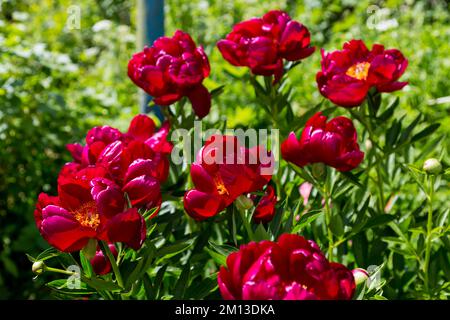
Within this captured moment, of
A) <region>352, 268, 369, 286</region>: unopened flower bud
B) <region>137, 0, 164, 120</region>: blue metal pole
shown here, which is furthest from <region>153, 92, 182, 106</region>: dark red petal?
A: <region>137, 0, 164, 120</region>: blue metal pole

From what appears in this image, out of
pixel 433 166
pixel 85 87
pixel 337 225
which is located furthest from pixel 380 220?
pixel 85 87

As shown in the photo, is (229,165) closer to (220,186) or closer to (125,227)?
(220,186)

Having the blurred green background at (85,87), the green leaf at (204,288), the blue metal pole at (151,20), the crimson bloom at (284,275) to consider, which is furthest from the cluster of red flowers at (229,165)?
the blue metal pole at (151,20)

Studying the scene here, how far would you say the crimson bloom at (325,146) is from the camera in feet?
3.14

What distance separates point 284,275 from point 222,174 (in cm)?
21

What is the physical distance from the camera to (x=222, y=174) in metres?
0.89

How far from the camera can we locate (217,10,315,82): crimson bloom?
115 cm

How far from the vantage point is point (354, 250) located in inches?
47.9

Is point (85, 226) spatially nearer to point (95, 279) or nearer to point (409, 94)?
point (95, 279)

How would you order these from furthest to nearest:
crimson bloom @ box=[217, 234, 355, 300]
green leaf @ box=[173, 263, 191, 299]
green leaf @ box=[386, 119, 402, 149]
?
1. green leaf @ box=[386, 119, 402, 149]
2. green leaf @ box=[173, 263, 191, 299]
3. crimson bloom @ box=[217, 234, 355, 300]

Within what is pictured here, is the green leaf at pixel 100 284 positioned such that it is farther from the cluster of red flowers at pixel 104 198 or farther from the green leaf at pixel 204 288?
the green leaf at pixel 204 288

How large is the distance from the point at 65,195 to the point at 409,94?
2035mm

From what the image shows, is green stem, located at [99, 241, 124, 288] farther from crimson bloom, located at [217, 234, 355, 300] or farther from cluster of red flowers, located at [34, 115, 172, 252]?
crimson bloom, located at [217, 234, 355, 300]

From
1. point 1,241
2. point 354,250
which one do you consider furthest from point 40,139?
point 354,250
